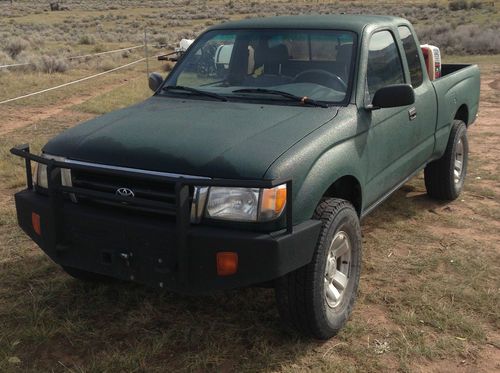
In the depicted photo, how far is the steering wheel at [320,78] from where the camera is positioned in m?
3.86

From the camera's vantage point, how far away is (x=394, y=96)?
3.65 m

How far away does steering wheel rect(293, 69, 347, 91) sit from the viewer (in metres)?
3.86

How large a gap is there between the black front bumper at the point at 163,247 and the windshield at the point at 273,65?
124 cm

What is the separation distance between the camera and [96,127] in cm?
350

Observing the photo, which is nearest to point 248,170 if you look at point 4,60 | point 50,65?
point 50,65

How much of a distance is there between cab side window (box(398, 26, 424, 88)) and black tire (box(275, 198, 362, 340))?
183cm

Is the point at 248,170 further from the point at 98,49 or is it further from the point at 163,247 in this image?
the point at 98,49

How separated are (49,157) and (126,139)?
50cm

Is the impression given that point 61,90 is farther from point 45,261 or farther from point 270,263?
point 270,263

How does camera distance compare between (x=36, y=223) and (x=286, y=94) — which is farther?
(x=286, y=94)

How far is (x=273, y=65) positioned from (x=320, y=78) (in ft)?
1.20

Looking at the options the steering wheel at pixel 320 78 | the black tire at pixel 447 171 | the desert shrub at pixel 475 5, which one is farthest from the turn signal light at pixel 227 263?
the desert shrub at pixel 475 5

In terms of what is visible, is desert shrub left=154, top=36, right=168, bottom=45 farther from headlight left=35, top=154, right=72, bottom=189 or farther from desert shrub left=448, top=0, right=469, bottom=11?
desert shrub left=448, top=0, right=469, bottom=11

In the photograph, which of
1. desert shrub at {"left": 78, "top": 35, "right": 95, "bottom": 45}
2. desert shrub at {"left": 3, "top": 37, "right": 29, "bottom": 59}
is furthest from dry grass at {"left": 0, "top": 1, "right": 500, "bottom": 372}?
desert shrub at {"left": 78, "top": 35, "right": 95, "bottom": 45}
